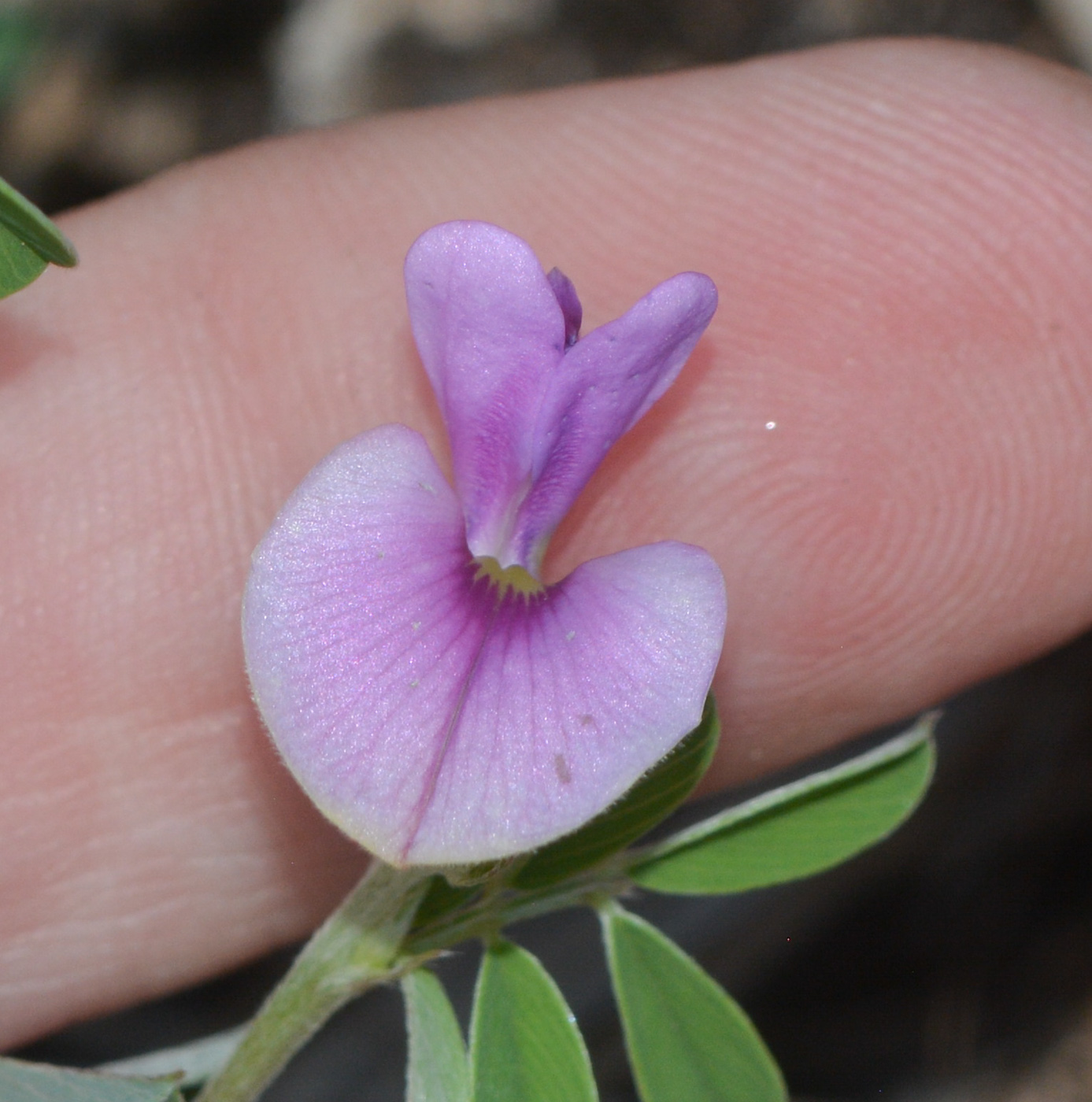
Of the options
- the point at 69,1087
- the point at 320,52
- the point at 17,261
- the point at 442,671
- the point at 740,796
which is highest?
the point at 17,261

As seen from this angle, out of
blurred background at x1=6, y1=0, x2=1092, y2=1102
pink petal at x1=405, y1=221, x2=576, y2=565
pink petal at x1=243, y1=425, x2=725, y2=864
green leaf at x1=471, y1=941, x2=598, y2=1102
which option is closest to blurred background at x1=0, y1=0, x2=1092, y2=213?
blurred background at x1=6, y1=0, x2=1092, y2=1102

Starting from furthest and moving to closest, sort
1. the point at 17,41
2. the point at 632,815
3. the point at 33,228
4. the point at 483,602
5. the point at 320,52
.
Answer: the point at 320,52, the point at 17,41, the point at 632,815, the point at 483,602, the point at 33,228

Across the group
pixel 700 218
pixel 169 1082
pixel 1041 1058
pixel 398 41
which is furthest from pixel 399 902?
pixel 398 41

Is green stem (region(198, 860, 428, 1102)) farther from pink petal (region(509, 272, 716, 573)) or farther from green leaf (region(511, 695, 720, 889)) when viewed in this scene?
pink petal (region(509, 272, 716, 573))

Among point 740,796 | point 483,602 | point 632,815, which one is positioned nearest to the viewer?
point 483,602

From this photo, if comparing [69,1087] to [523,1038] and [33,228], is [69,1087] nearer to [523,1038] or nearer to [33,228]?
[523,1038]

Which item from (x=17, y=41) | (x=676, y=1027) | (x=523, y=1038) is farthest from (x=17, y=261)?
(x=17, y=41)

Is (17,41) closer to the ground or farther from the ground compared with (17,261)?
closer to the ground

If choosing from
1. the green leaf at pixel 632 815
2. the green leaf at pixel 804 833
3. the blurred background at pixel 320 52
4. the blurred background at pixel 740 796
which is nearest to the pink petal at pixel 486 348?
the green leaf at pixel 632 815
